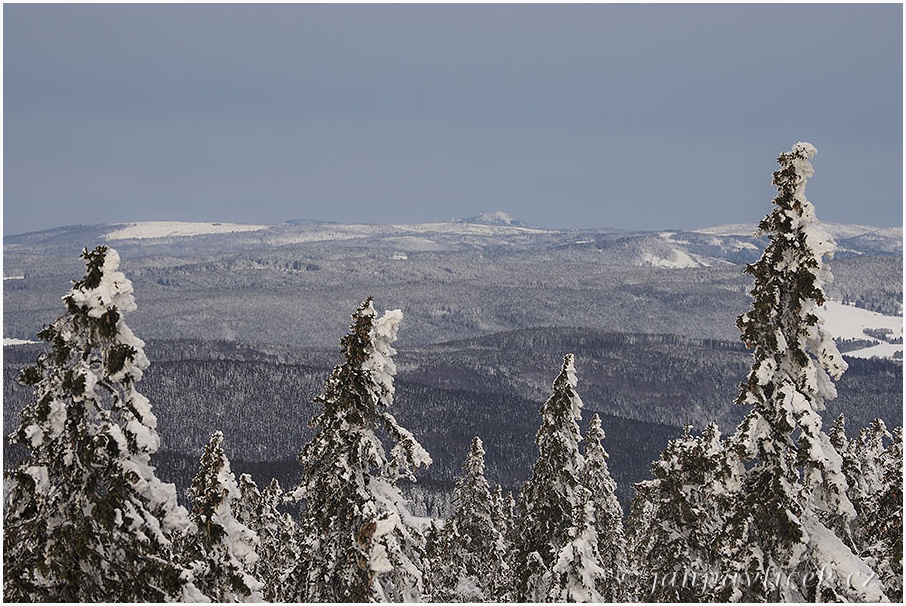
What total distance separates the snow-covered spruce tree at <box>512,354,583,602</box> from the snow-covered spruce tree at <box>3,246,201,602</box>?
649 inches

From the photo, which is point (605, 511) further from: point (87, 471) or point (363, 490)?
point (87, 471)

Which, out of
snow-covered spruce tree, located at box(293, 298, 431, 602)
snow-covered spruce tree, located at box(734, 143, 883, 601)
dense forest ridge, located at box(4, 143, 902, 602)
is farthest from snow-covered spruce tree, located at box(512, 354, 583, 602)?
snow-covered spruce tree, located at box(734, 143, 883, 601)

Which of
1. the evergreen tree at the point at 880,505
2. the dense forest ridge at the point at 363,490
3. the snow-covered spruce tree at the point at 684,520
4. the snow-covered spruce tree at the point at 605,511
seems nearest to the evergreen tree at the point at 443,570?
the snow-covered spruce tree at the point at 605,511

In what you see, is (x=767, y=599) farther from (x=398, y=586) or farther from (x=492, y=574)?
(x=492, y=574)

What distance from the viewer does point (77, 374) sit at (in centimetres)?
1648

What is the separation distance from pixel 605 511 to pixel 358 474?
30.7 metres

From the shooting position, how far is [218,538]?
2405 cm

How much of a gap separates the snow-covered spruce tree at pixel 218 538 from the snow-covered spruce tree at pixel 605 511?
951 inches

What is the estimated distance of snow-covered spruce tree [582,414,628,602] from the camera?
4675 cm

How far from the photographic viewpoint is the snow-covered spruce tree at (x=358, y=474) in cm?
2236

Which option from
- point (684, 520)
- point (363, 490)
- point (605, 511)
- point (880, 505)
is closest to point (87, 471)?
point (363, 490)

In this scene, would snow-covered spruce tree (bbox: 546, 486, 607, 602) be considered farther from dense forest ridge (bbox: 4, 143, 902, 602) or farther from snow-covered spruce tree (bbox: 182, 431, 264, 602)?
snow-covered spruce tree (bbox: 182, 431, 264, 602)

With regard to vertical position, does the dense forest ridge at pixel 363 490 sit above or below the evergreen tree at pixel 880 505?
above

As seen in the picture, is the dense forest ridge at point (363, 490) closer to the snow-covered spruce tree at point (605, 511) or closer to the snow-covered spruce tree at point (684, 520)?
the snow-covered spruce tree at point (684, 520)
